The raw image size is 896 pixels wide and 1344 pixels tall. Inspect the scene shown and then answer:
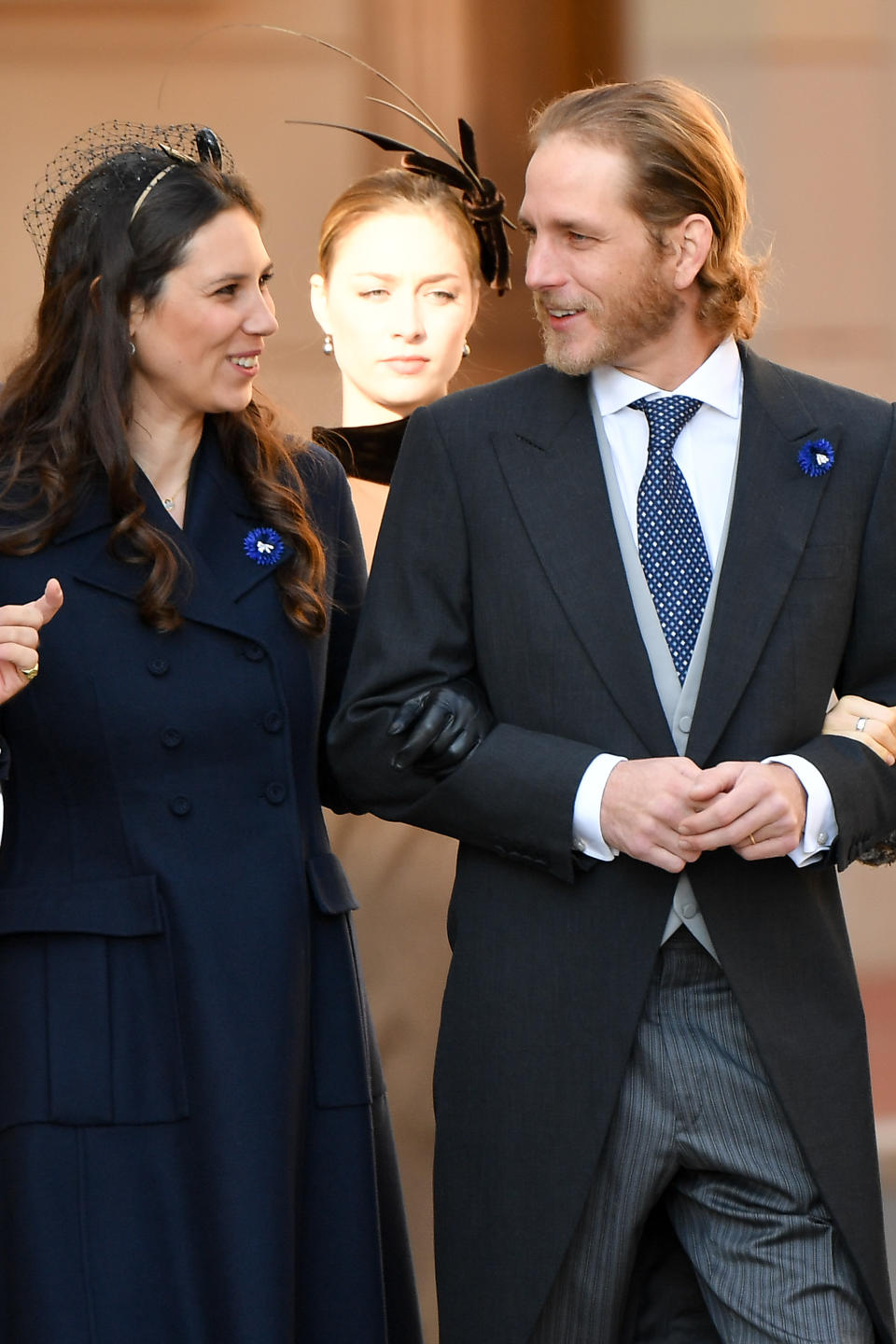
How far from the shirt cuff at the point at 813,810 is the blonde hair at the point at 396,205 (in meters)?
1.40

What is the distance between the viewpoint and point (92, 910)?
7.55 ft

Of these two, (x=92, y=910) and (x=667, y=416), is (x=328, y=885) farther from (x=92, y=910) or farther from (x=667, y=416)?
(x=667, y=416)

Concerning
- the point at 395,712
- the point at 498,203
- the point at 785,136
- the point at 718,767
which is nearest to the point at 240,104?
the point at 498,203

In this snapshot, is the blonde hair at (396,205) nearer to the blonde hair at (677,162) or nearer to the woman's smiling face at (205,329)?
the woman's smiling face at (205,329)

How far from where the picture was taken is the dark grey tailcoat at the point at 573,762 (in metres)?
2.14

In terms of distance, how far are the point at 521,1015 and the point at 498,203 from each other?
163 centimetres

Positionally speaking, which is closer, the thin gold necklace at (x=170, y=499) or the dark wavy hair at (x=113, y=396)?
the dark wavy hair at (x=113, y=396)

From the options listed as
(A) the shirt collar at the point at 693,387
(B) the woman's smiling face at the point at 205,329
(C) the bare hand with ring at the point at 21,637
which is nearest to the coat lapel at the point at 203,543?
(B) the woman's smiling face at the point at 205,329

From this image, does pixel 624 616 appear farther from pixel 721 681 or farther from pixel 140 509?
pixel 140 509

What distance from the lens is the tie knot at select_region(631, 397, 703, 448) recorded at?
2.25 meters

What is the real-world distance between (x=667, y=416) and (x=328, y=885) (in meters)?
0.74

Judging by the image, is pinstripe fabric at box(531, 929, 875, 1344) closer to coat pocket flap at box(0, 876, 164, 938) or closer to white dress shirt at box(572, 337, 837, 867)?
white dress shirt at box(572, 337, 837, 867)

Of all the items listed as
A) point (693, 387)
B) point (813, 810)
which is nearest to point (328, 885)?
point (813, 810)

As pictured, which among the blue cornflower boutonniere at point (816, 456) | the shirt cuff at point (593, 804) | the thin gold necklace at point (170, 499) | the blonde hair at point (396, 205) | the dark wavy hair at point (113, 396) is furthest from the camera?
the blonde hair at point (396, 205)
